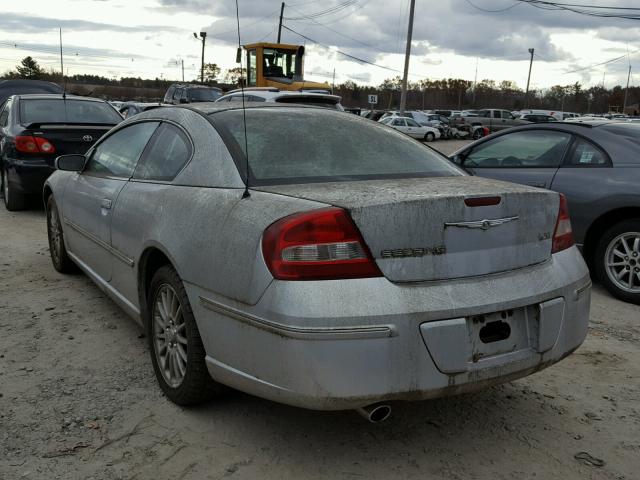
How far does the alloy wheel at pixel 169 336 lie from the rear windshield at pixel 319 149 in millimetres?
778

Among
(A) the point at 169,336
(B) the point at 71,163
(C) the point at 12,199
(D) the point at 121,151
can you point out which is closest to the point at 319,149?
(A) the point at 169,336

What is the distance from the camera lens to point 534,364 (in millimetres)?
2695

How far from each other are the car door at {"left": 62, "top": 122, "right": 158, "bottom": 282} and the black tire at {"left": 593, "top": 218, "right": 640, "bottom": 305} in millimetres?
3727

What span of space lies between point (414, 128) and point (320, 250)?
1238 inches

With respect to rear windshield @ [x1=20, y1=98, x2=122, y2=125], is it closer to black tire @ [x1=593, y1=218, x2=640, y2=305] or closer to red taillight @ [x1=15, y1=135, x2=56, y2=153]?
red taillight @ [x1=15, y1=135, x2=56, y2=153]

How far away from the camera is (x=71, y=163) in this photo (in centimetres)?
474

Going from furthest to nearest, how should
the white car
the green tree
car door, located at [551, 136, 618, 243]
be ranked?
1. the green tree
2. the white car
3. car door, located at [551, 136, 618, 243]

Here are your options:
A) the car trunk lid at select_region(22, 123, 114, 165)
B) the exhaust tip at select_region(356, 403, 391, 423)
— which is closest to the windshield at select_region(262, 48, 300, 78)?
the car trunk lid at select_region(22, 123, 114, 165)

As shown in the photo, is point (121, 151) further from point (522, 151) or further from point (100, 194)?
point (522, 151)

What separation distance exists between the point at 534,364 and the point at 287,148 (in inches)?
60.6

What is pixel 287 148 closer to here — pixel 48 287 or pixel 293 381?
pixel 293 381

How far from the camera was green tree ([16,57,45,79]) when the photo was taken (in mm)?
79050

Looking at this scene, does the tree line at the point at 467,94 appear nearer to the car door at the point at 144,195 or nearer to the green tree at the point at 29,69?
the green tree at the point at 29,69

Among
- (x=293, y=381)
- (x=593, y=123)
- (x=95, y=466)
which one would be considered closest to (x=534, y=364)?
(x=293, y=381)
